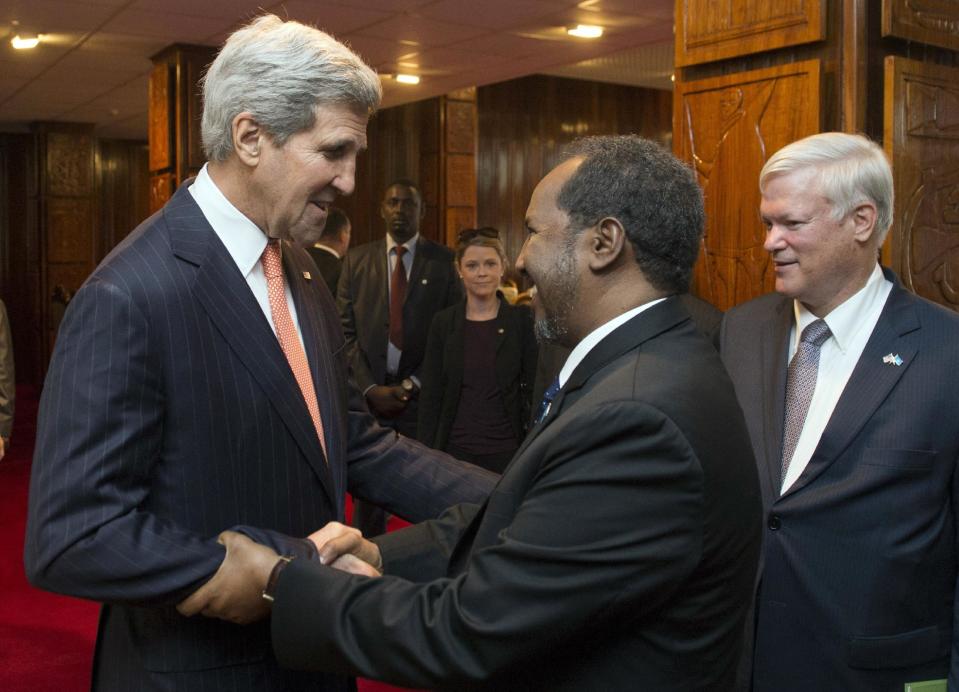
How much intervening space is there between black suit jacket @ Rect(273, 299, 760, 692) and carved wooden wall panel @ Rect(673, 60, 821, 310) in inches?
71.6

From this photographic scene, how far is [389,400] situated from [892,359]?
3.50 m

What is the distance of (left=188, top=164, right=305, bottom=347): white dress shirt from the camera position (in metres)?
1.80

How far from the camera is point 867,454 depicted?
2080 mm

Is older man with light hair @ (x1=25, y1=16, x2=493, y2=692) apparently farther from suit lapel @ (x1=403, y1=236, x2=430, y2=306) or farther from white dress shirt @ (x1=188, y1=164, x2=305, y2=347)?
suit lapel @ (x1=403, y1=236, x2=430, y2=306)

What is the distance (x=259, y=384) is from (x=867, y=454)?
3.92 ft

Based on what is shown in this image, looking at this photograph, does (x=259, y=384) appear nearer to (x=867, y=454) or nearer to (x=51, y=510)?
(x=51, y=510)

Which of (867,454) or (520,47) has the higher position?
(520,47)

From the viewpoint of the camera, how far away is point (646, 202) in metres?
1.51

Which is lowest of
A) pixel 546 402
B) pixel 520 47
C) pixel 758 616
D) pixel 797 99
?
pixel 758 616

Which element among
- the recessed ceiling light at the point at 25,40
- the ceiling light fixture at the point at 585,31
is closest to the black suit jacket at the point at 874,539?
the ceiling light fixture at the point at 585,31

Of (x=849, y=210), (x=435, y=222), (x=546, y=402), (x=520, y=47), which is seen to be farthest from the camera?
(x=435, y=222)

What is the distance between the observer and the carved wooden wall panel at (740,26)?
3111mm

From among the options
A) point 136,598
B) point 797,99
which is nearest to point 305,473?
point 136,598

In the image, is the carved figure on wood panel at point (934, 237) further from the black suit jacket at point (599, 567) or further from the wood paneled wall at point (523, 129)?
the wood paneled wall at point (523, 129)
